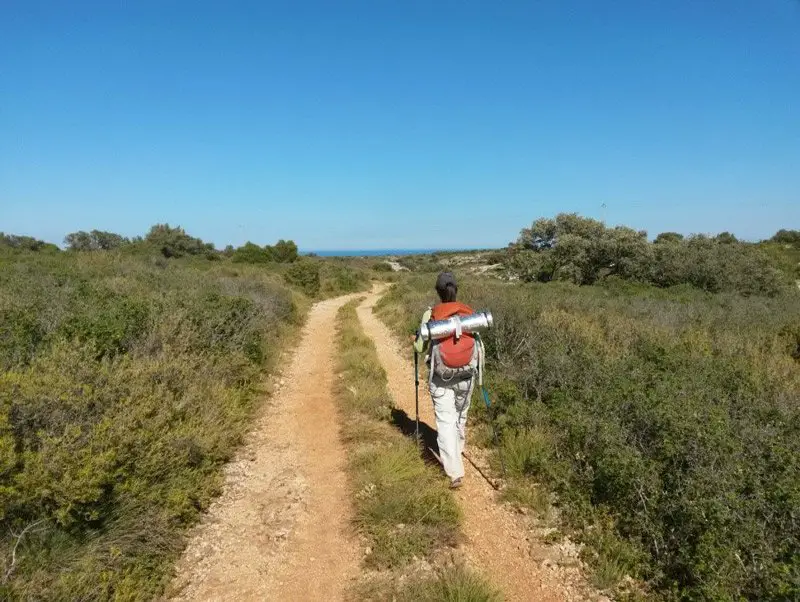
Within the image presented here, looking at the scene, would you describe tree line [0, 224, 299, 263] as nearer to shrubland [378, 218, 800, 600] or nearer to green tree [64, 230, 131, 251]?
green tree [64, 230, 131, 251]

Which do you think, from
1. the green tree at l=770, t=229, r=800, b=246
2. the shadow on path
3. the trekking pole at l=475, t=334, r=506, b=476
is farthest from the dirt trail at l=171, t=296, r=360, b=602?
the green tree at l=770, t=229, r=800, b=246

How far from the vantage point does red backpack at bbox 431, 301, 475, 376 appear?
4688mm

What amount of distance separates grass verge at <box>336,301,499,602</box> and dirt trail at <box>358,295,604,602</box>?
22cm

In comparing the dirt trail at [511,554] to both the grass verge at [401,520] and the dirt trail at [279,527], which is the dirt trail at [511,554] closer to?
the grass verge at [401,520]

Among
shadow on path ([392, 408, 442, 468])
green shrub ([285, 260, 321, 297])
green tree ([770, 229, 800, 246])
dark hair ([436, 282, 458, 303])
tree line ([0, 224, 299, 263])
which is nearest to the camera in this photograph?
dark hair ([436, 282, 458, 303])

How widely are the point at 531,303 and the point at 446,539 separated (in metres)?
7.43

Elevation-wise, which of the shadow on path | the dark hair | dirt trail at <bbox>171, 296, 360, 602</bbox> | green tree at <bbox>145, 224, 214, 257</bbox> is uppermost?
green tree at <bbox>145, 224, 214, 257</bbox>

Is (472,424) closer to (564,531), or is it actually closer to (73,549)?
(564,531)

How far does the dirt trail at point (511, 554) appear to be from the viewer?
11.7 ft

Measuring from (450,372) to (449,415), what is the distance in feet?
1.71

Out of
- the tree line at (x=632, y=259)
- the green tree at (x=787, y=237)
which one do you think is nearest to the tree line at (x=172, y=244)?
the tree line at (x=632, y=259)

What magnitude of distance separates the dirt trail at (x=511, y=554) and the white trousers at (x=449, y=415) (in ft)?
1.03

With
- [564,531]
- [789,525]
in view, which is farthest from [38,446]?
[789,525]

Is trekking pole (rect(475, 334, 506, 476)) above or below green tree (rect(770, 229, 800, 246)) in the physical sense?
below
